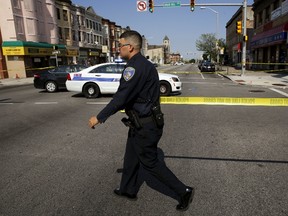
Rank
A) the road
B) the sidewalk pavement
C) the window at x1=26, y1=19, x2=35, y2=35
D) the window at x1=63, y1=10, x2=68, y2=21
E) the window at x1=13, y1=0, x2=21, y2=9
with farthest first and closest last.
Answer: the window at x1=63, y1=10, x2=68, y2=21 → the window at x1=26, y1=19, x2=35, y2=35 → the window at x1=13, y1=0, x2=21, y2=9 → the sidewalk pavement → the road

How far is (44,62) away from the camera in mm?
35594

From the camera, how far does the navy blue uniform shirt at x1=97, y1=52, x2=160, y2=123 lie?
2.73 metres

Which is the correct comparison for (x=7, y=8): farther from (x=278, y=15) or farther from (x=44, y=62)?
(x=278, y=15)

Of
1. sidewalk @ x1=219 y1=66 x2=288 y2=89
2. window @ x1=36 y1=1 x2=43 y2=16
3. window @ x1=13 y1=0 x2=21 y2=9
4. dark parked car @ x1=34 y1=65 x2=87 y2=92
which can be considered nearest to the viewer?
dark parked car @ x1=34 y1=65 x2=87 y2=92

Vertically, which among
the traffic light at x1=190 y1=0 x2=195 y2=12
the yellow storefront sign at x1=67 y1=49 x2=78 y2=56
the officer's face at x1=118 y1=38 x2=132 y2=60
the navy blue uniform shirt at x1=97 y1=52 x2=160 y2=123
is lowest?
the navy blue uniform shirt at x1=97 y1=52 x2=160 y2=123

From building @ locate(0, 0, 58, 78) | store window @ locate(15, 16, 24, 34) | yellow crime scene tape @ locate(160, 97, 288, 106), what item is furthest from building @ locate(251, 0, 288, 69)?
store window @ locate(15, 16, 24, 34)

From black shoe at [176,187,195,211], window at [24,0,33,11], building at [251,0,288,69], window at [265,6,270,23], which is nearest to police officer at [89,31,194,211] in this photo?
black shoe at [176,187,195,211]

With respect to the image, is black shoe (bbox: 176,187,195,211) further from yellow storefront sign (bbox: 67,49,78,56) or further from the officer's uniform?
yellow storefront sign (bbox: 67,49,78,56)

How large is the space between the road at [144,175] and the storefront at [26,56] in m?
22.3

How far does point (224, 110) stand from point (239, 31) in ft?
51.5

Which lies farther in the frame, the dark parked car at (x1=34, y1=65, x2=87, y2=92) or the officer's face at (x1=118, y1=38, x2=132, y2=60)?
the dark parked car at (x1=34, y1=65, x2=87, y2=92)

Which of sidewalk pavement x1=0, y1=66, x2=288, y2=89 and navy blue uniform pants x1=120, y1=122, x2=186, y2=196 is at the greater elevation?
navy blue uniform pants x1=120, y1=122, x2=186, y2=196

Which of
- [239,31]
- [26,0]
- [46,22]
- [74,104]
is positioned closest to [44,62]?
[46,22]

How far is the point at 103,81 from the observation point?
11.7 m
